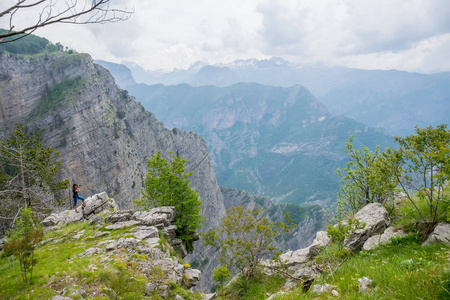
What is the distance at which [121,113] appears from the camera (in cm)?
11088

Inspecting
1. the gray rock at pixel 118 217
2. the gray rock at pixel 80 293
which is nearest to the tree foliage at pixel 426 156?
the gray rock at pixel 80 293

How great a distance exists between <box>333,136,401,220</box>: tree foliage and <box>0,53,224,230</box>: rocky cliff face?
280ft

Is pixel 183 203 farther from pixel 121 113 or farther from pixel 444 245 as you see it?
pixel 121 113

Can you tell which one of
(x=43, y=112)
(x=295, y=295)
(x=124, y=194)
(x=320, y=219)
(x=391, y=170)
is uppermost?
(x=43, y=112)

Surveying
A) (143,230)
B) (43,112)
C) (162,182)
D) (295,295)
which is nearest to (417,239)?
(295,295)

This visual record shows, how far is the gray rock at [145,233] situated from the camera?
17188 millimetres

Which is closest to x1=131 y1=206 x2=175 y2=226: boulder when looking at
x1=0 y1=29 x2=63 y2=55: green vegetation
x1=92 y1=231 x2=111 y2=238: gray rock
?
x1=92 y1=231 x2=111 y2=238: gray rock

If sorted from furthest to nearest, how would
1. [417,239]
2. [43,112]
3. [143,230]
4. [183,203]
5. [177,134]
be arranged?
[177,134] < [43,112] < [183,203] < [143,230] < [417,239]

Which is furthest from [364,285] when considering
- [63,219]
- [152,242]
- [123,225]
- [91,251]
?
[63,219]

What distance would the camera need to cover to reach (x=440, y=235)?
8453 millimetres

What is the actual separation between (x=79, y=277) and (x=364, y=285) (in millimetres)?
12521

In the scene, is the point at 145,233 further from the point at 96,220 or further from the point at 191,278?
the point at 96,220

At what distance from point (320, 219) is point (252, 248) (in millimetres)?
176132

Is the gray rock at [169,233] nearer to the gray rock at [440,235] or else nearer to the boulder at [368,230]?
the boulder at [368,230]
